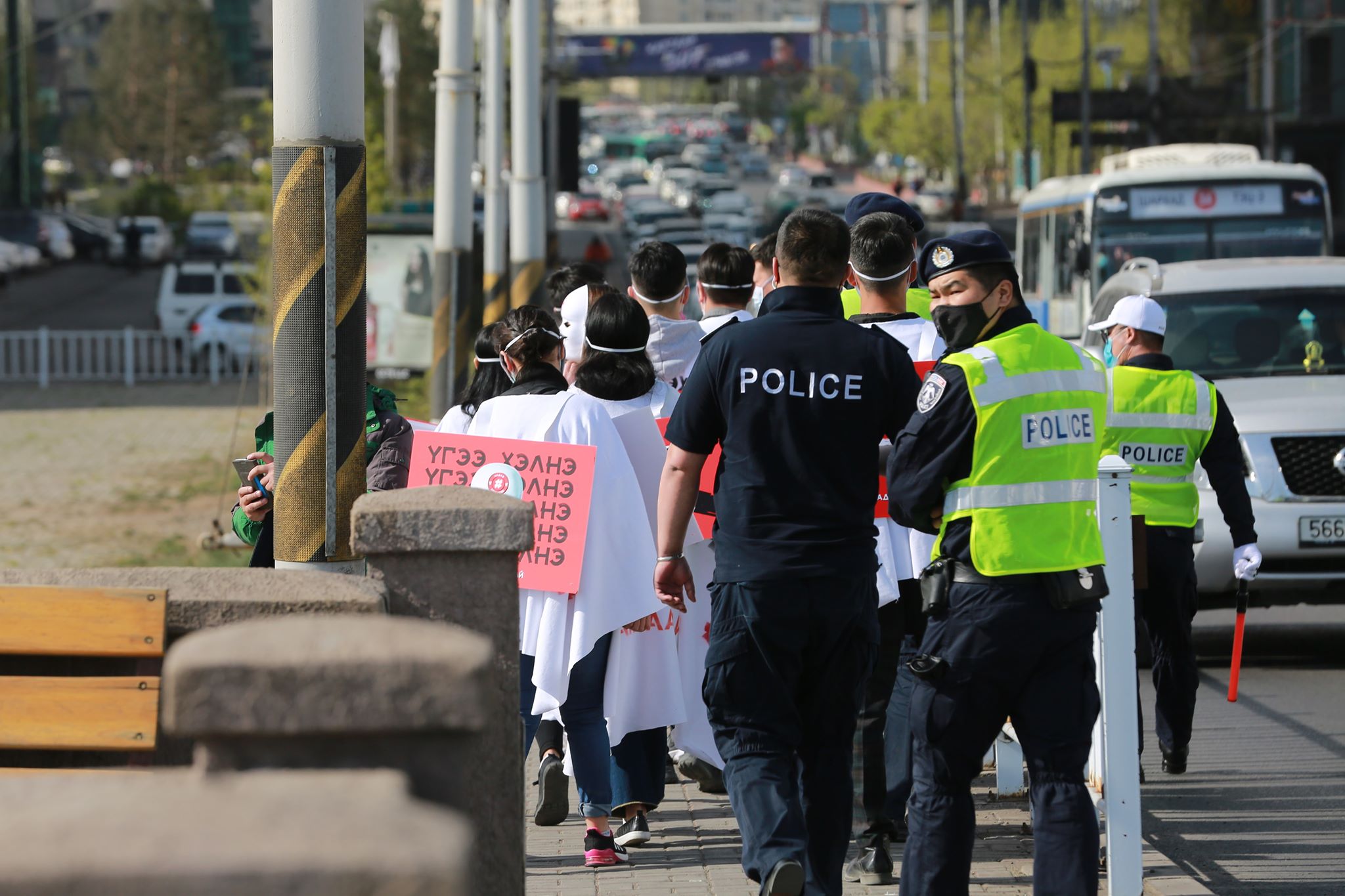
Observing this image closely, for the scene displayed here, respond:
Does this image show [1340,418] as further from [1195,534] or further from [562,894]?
[562,894]

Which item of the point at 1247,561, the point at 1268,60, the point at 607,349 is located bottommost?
the point at 1247,561

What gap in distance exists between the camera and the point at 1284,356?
11.2m

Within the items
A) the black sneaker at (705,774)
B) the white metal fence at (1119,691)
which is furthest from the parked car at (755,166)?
the white metal fence at (1119,691)

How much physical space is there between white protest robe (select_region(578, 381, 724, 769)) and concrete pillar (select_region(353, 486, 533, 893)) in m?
1.38

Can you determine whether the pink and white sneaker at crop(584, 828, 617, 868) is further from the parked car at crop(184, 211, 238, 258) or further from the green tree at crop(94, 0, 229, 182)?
the green tree at crop(94, 0, 229, 182)

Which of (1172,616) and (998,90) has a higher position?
(998,90)

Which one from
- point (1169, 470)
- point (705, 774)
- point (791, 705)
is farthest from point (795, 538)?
point (1169, 470)

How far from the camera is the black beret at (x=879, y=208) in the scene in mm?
6738

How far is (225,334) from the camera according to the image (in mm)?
34469

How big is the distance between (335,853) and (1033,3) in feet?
403

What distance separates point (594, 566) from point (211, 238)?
5369cm

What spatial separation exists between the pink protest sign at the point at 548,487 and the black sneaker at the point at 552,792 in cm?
85

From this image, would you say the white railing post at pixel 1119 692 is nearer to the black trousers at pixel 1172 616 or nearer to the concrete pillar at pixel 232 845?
the black trousers at pixel 1172 616

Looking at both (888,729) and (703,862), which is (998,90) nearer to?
(888,729)
